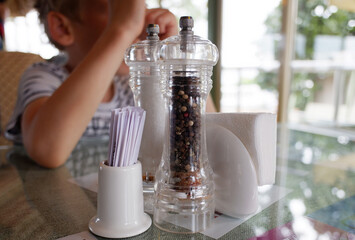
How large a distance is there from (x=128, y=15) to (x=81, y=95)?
230mm

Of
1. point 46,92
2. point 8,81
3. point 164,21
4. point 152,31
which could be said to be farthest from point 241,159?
point 8,81

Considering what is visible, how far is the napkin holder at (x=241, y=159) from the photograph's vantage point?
17.3 inches

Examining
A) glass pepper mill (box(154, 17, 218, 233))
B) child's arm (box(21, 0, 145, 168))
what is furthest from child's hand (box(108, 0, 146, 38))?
glass pepper mill (box(154, 17, 218, 233))

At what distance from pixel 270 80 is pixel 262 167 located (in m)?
4.03

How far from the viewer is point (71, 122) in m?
0.75

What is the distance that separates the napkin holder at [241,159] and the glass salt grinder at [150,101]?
0.33 feet

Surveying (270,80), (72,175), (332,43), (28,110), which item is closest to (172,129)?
(72,175)

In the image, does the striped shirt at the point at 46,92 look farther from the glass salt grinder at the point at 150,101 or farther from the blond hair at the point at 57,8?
the glass salt grinder at the point at 150,101

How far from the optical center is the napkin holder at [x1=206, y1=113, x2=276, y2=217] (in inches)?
17.3

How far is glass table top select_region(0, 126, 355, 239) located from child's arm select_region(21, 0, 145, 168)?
0.19 feet

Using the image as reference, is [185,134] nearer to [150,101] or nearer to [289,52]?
[150,101]

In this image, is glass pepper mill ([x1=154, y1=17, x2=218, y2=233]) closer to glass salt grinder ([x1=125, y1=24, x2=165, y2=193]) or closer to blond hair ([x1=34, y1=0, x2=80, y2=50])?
glass salt grinder ([x1=125, y1=24, x2=165, y2=193])

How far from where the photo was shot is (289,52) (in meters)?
3.39

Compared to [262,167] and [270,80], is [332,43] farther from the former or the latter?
[262,167]
